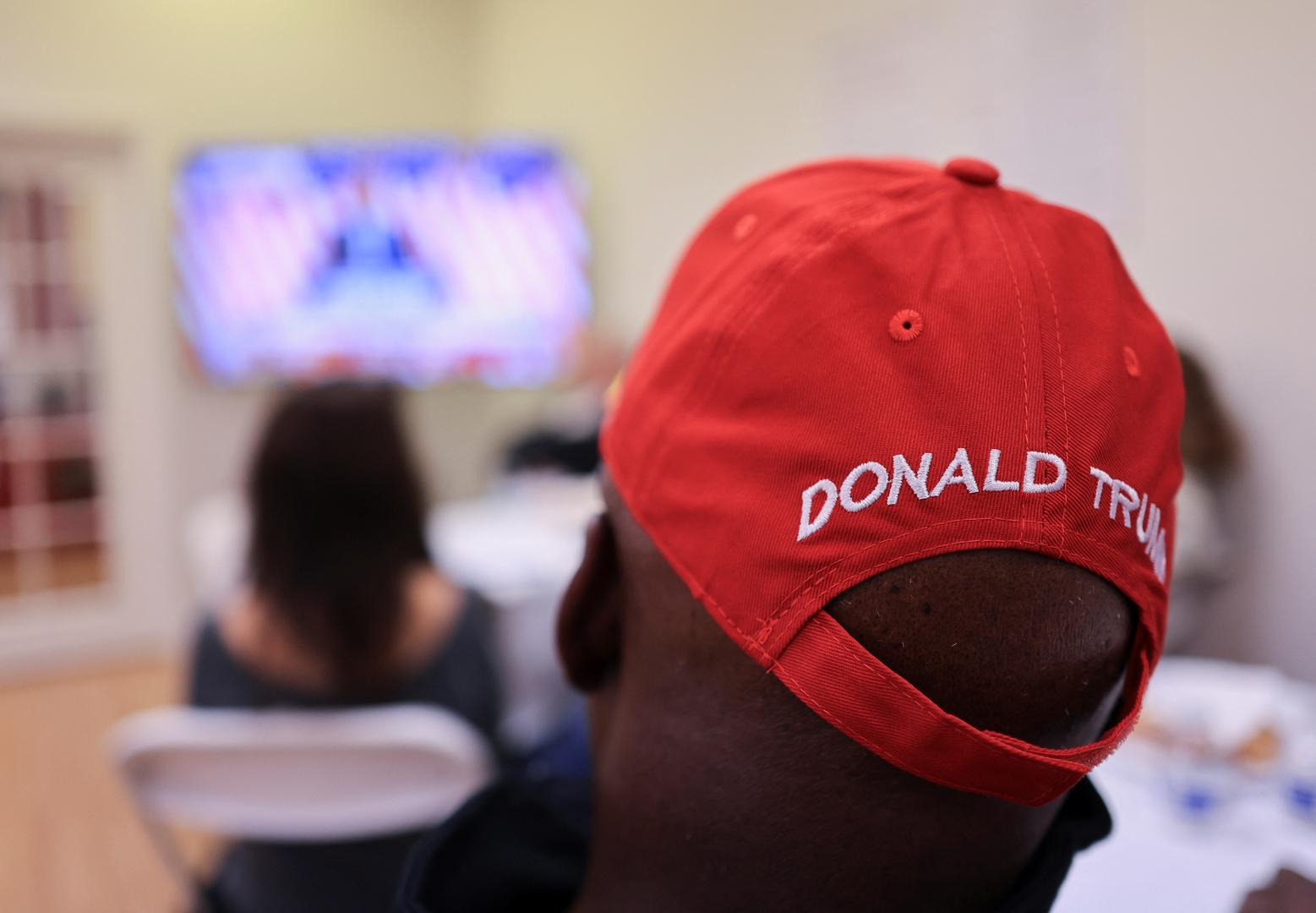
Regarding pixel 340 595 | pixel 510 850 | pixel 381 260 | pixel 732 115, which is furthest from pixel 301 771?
pixel 381 260

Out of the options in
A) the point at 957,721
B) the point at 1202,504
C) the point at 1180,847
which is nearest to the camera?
the point at 957,721

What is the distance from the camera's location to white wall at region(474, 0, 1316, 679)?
184cm

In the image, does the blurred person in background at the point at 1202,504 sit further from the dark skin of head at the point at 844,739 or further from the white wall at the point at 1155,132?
the dark skin of head at the point at 844,739

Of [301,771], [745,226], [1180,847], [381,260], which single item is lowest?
[301,771]

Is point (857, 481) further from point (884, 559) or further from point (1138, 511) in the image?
point (1138, 511)

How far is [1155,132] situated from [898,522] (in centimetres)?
195

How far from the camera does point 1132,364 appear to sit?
51 centimetres

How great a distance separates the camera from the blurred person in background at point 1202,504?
1851 mm

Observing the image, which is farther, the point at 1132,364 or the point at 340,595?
the point at 340,595

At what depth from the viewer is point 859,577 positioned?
18.3 inches

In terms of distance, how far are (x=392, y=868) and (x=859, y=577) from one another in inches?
46.7

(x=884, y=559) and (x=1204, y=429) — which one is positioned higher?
(x=884, y=559)

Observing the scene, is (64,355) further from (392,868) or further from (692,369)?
(692,369)

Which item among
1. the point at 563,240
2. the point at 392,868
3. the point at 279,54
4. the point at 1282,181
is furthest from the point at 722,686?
the point at 279,54
